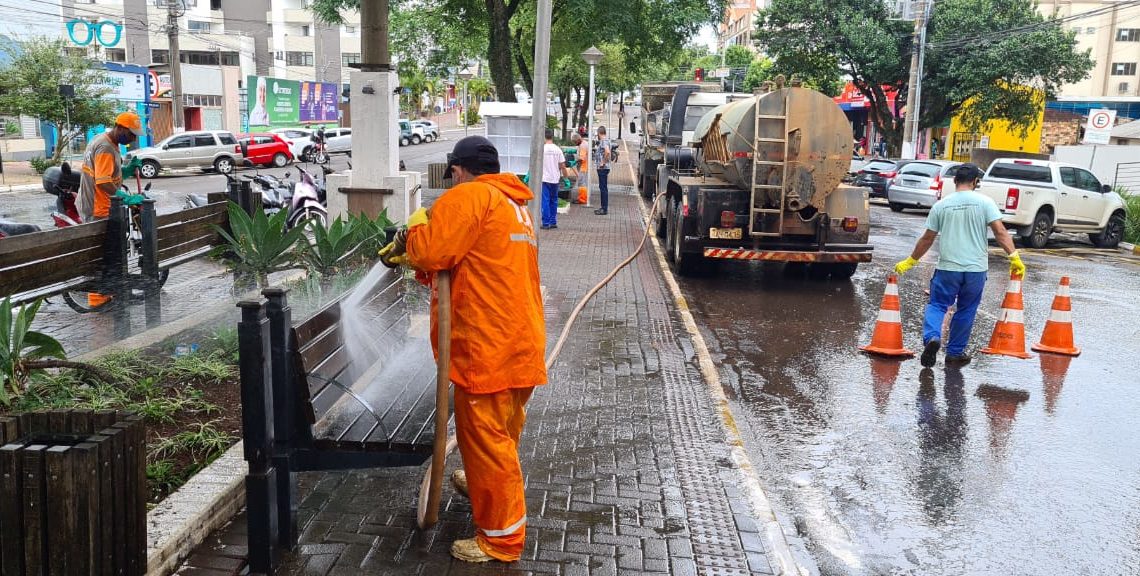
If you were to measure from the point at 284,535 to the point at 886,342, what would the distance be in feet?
19.9

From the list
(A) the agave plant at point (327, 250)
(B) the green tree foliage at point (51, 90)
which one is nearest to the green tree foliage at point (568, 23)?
(B) the green tree foliage at point (51, 90)

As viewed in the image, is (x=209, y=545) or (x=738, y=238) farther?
(x=738, y=238)

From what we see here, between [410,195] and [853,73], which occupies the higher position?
[853,73]

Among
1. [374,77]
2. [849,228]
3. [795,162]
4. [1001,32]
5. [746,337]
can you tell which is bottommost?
[746,337]

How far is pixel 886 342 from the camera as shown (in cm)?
840

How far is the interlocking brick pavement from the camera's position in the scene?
4008 mm

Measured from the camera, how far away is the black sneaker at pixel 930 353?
796 centimetres

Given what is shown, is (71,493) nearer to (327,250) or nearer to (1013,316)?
(327,250)

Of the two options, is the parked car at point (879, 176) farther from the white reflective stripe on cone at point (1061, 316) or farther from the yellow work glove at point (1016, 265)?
the yellow work glove at point (1016, 265)

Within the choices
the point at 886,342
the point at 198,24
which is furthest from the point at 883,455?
the point at 198,24

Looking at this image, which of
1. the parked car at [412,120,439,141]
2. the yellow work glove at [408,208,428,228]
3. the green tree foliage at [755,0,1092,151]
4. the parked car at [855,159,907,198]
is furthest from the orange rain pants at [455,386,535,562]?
the parked car at [412,120,439,141]

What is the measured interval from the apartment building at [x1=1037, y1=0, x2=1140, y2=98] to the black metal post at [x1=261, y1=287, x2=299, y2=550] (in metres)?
64.2

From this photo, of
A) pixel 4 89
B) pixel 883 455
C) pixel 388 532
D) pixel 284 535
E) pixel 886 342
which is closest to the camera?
pixel 284 535

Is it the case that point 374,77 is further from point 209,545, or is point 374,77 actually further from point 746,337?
point 209,545
